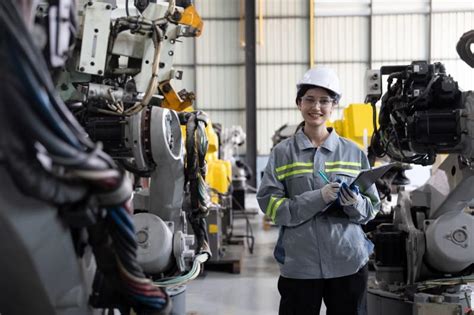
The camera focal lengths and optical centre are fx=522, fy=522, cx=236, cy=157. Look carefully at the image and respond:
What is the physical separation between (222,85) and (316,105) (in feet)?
40.6

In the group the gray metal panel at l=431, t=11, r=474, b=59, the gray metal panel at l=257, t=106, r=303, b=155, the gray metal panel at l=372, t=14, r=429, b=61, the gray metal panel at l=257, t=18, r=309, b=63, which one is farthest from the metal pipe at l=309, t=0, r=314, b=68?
the gray metal panel at l=431, t=11, r=474, b=59

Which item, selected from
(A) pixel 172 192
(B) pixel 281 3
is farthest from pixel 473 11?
(A) pixel 172 192

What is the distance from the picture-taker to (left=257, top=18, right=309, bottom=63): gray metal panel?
46.8 feet

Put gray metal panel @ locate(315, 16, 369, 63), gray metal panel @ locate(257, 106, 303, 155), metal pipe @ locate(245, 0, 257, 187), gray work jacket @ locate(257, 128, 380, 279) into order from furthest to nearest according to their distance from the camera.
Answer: gray metal panel @ locate(257, 106, 303, 155) → gray metal panel @ locate(315, 16, 369, 63) → metal pipe @ locate(245, 0, 257, 187) → gray work jacket @ locate(257, 128, 380, 279)

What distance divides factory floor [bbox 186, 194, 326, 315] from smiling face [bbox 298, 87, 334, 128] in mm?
2236

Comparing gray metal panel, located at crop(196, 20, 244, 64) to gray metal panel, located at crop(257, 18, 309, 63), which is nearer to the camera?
gray metal panel, located at crop(257, 18, 309, 63)

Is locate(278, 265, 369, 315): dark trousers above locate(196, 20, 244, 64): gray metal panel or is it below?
below

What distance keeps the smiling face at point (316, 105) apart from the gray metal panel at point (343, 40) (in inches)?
478

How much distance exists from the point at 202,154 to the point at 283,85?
1179 cm

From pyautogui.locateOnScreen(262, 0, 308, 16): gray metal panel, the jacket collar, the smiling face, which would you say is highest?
pyautogui.locateOnScreen(262, 0, 308, 16): gray metal panel

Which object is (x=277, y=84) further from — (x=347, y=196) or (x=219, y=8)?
(x=347, y=196)

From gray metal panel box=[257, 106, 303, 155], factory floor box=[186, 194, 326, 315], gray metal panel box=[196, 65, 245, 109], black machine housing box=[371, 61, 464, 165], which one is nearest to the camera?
black machine housing box=[371, 61, 464, 165]

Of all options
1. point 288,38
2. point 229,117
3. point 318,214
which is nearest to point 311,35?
point 288,38

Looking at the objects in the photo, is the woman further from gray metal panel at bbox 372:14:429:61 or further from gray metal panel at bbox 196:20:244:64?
gray metal panel at bbox 372:14:429:61
